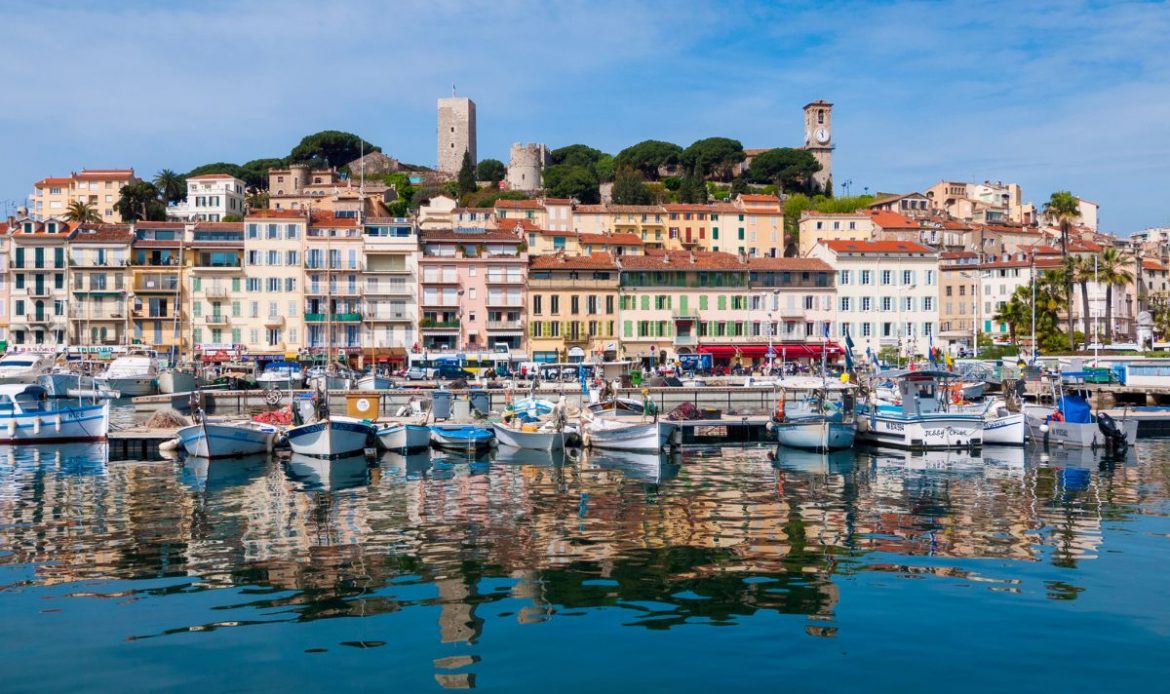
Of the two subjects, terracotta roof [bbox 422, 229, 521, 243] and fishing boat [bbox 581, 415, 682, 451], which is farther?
terracotta roof [bbox 422, 229, 521, 243]

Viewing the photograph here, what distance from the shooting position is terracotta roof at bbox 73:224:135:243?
8300 centimetres

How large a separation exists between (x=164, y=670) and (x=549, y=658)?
5.20 m

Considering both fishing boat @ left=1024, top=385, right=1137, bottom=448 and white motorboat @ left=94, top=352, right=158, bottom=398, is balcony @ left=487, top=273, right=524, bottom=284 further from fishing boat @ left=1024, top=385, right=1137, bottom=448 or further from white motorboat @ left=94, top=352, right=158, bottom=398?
fishing boat @ left=1024, top=385, right=1137, bottom=448

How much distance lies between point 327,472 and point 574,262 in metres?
49.8

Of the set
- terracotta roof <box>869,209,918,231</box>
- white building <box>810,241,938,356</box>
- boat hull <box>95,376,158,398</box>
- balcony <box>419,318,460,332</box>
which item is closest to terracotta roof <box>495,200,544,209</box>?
balcony <box>419,318,460,332</box>

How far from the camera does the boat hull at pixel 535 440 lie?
40719mm

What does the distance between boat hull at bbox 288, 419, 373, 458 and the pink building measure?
139ft

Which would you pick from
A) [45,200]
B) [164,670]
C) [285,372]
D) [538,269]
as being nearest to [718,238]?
[538,269]

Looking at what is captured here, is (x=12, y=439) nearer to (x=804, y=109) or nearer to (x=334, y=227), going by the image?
(x=334, y=227)

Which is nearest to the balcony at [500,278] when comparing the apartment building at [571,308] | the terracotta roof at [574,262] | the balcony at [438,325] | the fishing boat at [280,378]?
the apartment building at [571,308]

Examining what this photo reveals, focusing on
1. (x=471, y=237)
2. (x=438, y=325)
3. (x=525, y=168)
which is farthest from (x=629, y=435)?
(x=525, y=168)

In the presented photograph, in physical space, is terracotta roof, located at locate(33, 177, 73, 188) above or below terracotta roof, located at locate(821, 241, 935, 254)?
above

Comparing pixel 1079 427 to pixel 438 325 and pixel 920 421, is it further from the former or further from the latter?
pixel 438 325

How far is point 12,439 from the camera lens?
42719 mm
